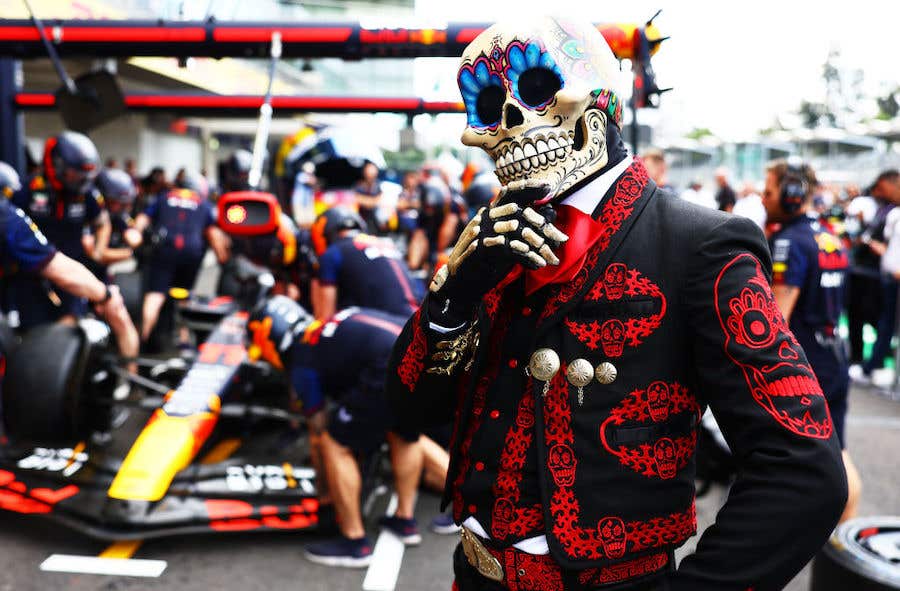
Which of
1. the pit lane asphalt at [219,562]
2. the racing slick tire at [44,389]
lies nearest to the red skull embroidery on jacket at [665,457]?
the pit lane asphalt at [219,562]

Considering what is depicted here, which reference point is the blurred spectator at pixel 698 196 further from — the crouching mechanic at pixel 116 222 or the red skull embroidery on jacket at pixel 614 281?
the red skull embroidery on jacket at pixel 614 281

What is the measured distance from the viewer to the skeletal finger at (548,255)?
1.12 metres

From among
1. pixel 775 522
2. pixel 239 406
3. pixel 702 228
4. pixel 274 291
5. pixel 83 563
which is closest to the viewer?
pixel 775 522

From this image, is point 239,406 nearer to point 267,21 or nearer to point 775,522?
point 267,21

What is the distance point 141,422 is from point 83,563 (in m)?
2.05

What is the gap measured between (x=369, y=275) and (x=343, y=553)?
1.43 metres

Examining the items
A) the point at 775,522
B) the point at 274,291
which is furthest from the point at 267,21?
the point at 775,522

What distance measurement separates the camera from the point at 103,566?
11.7ft

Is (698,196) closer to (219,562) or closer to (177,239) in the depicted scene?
(177,239)

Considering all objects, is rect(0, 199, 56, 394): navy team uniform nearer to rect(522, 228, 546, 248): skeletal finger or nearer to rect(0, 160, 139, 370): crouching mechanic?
rect(0, 160, 139, 370): crouching mechanic

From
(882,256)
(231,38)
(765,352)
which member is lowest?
(882,256)

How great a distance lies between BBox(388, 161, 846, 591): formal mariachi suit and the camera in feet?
3.51

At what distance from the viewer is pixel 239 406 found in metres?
4.87

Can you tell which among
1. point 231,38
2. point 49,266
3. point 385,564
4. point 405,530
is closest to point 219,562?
point 385,564
